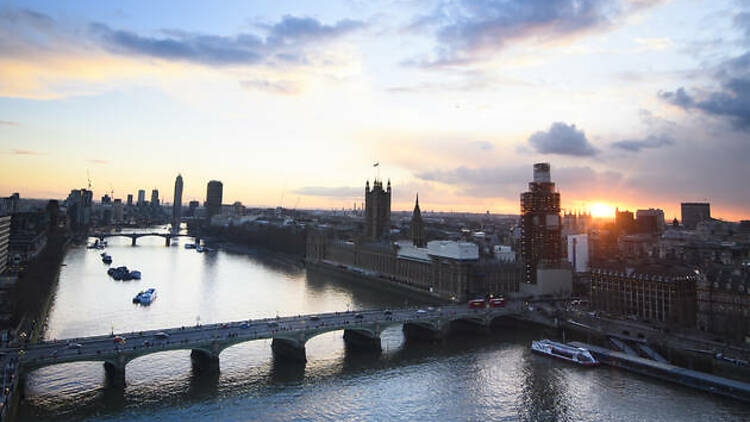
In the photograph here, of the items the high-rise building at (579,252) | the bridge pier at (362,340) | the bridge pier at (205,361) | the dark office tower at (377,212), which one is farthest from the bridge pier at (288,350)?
the dark office tower at (377,212)

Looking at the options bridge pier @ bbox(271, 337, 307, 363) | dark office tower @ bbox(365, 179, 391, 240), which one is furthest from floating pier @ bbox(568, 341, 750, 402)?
dark office tower @ bbox(365, 179, 391, 240)

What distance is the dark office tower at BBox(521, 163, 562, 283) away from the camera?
91.7 meters

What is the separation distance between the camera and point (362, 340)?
55.0 metres

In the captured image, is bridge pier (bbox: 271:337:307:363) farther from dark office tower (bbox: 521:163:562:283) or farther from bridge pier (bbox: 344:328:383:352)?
dark office tower (bbox: 521:163:562:283)

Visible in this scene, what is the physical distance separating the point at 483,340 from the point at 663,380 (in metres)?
19.5

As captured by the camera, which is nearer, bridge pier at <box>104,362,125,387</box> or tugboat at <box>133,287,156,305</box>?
bridge pier at <box>104,362,125,387</box>

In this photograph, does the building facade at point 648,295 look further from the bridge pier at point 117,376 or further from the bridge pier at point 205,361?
the bridge pier at point 117,376

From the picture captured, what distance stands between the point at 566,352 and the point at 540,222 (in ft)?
151

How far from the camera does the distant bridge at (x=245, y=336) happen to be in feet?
133

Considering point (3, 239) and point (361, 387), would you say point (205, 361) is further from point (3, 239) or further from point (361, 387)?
point (3, 239)

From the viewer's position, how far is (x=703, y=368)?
1876 inches

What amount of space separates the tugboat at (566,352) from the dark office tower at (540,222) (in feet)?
128

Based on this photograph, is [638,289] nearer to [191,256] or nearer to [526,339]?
[526,339]

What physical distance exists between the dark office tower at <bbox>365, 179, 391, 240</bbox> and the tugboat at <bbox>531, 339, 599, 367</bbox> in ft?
278
